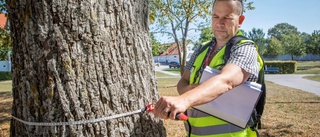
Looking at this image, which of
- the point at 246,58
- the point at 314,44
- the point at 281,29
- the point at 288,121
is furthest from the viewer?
the point at 281,29

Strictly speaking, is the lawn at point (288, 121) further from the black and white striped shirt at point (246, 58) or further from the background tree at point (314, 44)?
the background tree at point (314, 44)

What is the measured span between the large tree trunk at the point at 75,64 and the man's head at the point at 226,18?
1.90 feet

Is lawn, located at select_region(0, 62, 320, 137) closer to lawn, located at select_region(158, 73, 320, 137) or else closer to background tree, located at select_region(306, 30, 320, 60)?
lawn, located at select_region(158, 73, 320, 137)

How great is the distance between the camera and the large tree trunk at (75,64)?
1.64m

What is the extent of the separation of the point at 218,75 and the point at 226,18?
0.54 metres

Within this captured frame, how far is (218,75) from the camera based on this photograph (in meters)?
1.46

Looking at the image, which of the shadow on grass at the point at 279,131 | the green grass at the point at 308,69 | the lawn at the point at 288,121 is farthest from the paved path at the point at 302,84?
the green grass at the point at 308,69

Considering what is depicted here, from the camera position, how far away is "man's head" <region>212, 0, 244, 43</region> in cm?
180

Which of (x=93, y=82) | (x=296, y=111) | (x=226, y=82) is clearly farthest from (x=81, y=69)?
(x=296, y=111)

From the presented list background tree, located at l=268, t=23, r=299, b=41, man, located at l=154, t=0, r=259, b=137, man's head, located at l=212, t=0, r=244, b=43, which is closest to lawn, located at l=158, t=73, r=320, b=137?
man, located at l=154, t=0, r=259, b=137

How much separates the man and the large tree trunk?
0.45m

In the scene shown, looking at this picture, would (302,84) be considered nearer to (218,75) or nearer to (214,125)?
(214,125)

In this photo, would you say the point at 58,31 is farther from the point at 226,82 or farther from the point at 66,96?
the point at 226,82

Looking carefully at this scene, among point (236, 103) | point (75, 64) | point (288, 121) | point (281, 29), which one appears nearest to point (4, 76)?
point (288, 121)
